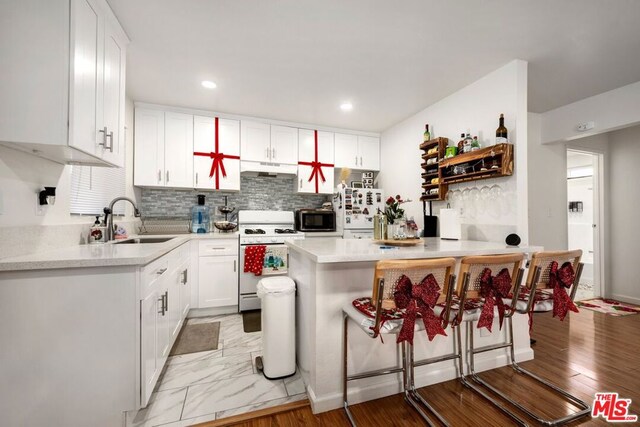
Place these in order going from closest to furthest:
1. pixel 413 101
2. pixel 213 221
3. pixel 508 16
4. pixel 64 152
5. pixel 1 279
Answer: pixel 1 279 → pixel 64 152 → pixel 508 16 → pixel 413 101 → pixel 213 221

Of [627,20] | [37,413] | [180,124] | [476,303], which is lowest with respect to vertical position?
[37,413]

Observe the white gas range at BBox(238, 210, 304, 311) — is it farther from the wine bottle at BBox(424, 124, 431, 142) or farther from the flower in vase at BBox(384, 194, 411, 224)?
the wine bottle at BBox(424, 124, 431, 142)

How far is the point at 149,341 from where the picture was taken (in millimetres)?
1516

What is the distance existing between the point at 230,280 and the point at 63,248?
1673mm

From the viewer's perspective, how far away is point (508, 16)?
1.83 metres

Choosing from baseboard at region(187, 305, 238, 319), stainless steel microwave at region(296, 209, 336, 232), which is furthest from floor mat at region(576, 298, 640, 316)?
baseboard at region(187, 305, 238, 319)

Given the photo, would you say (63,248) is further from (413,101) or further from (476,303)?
(413,101)

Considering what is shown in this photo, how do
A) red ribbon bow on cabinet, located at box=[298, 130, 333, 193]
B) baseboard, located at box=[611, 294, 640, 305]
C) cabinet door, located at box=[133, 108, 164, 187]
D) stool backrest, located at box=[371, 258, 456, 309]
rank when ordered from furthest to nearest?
red ribbon bow on cabinet, located at box=[298, 130, 333, 193], baseboard, located at box=[611, 294, 640, 305], cabinet door, located at box=[133, 108, 164, 187], stool backrest, located at box=[371, 258, 456, 309]

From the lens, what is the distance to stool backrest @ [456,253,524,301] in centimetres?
143

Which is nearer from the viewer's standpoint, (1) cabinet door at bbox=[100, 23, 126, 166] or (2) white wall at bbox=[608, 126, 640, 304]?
(1) cabinet door at bbox=[100, 23, 126, 166]

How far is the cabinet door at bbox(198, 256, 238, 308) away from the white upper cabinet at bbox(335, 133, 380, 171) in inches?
86.4

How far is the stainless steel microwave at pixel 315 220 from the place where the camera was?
3.80m

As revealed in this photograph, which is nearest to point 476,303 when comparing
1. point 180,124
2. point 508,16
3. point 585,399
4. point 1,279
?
point 585,399

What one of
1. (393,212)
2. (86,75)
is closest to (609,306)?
(393,212)
